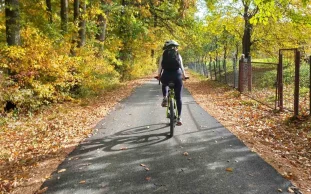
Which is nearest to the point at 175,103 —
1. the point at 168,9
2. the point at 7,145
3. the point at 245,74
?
the point at 7,145

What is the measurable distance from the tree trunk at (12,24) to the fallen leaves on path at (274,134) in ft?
23.4

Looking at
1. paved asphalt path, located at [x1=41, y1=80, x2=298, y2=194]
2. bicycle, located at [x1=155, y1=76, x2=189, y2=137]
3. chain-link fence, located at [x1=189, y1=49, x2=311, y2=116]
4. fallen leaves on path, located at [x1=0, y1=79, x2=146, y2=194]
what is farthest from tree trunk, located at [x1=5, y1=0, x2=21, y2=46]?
chain-link fence, located at [x1=189, y1=49, x2=311, y2=116]

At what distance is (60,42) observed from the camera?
1117cm

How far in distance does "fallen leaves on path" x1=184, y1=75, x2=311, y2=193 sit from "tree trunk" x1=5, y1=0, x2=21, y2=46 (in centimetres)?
713

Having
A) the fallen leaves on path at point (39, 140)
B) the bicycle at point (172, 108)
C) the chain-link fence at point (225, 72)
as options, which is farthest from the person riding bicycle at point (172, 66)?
the chain-link fence at point (225, 72)

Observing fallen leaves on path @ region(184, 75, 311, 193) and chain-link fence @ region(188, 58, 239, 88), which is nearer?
fallen leaves on path @ region(184, 75, 311, 193)

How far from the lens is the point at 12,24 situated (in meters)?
9.16

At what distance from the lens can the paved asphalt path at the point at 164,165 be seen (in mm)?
4031

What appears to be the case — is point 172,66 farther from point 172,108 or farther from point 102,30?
point 102,30

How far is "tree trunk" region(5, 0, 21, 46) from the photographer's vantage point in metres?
9.03

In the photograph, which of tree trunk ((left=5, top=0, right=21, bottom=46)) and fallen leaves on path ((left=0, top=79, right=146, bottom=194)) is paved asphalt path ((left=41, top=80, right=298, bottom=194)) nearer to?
fallen leaves on path ((left=0, top=79, right=146, bottom=194))

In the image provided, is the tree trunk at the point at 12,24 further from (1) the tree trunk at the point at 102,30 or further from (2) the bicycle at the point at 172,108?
(1) the tree trunk at the point at 102,30

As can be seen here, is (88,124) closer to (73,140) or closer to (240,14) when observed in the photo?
(73,140)

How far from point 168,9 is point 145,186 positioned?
785 inches
